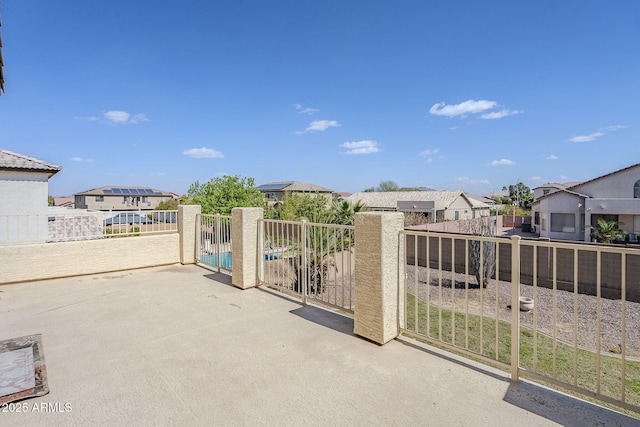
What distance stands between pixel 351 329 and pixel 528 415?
1.91 metres

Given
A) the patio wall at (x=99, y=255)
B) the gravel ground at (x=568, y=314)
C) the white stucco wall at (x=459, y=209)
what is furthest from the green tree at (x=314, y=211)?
the white stucco wall at (x=459, y=209)

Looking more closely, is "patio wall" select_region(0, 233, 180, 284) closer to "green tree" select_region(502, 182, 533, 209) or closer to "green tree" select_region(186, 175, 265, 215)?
"green tree" select_region(186, 175, 265, 215)

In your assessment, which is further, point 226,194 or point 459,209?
point 459,209

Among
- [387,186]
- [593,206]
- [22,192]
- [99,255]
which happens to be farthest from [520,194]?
[22,192]

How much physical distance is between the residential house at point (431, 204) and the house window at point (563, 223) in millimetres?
6932

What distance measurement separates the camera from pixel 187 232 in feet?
24.3

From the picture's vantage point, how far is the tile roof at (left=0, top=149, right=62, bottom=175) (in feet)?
36.2

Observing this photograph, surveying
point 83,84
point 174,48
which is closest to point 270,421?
point 174,48

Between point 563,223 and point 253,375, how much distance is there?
2893 cm

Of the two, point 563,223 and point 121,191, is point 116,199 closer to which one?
point 121,191

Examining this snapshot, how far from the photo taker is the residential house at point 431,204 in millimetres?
32906

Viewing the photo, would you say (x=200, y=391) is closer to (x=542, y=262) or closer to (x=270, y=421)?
(x=270, y=421)

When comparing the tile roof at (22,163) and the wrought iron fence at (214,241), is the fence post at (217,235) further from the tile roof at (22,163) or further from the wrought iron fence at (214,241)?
the tile roof at (22,163)

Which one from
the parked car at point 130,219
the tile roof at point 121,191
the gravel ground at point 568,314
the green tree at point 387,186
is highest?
the green tree at point 387,186
